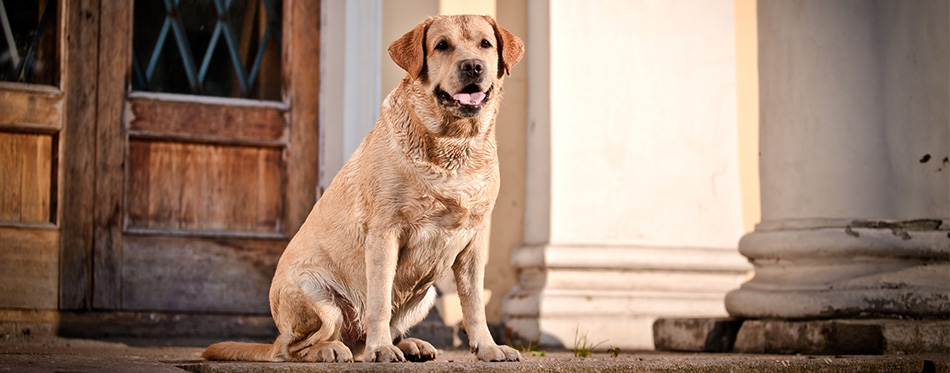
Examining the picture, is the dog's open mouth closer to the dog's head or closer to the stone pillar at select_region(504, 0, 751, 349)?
the dog's head

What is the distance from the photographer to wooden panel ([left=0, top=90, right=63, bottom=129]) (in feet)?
14.6

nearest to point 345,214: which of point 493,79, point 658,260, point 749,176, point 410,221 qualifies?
point 410,221

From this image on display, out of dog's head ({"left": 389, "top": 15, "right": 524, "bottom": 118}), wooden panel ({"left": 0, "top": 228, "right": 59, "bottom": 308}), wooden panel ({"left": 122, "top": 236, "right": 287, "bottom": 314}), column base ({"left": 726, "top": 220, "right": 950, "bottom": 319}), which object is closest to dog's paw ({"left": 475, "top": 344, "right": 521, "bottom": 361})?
dog's head ({"left": 389, "top": 15, "right": 524, "bottom": 118})

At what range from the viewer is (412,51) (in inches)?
107

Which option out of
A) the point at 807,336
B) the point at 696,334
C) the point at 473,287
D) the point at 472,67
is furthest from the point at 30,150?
the point at 807,336

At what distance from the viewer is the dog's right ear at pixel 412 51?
107 inches

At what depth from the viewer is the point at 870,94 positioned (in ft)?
13.7

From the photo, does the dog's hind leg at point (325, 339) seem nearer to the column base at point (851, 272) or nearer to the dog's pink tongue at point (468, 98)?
the dog's pink tongue at point (468, 98)

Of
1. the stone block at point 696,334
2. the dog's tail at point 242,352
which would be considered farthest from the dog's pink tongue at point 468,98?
the stone block at point 696,334

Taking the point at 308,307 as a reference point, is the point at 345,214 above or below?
above

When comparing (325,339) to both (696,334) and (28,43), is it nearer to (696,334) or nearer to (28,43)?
(696,334)

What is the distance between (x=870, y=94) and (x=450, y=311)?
2.25 meters

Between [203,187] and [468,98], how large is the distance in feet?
8.47

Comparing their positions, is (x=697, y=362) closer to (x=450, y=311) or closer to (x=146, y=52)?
(x=450, y=311)
